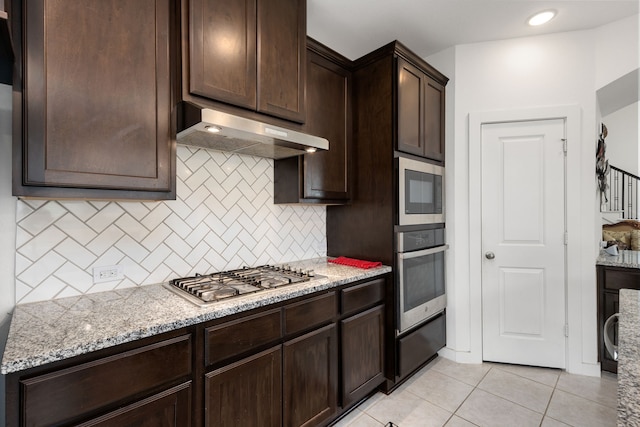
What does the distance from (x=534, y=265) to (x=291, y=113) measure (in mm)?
2426

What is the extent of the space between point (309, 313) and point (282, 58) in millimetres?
1553

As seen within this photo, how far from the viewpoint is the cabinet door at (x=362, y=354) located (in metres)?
1.98

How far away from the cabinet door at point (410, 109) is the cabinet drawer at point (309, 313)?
4.18 feet

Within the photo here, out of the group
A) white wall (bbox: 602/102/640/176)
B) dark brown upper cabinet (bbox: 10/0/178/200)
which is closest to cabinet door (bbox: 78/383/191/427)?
dark brown upper cabinet (bbox: 10/0/178/200)

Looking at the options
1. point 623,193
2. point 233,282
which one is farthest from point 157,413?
point 623,193

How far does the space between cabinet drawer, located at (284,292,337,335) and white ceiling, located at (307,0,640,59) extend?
2.02 meters

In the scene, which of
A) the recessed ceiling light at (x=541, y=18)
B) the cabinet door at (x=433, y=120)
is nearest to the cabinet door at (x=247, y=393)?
the cabinet door at (x=433, y=120)

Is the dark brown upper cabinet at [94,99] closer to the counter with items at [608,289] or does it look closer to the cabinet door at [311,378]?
the cabinet door at [311,378]

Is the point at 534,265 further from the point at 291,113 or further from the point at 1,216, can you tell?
the point at 1,216

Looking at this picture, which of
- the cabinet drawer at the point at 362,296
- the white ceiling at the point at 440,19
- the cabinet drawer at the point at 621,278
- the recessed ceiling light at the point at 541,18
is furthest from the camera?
the cabinet drawer at the point at 621,278

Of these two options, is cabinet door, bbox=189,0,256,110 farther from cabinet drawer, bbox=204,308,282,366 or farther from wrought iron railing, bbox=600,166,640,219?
wrought iron railing, bbox=600,166,640,219

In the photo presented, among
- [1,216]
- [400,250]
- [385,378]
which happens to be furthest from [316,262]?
[1,216]

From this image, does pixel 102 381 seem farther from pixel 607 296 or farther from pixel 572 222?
pixel 607 296

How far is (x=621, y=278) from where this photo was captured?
2453mm
